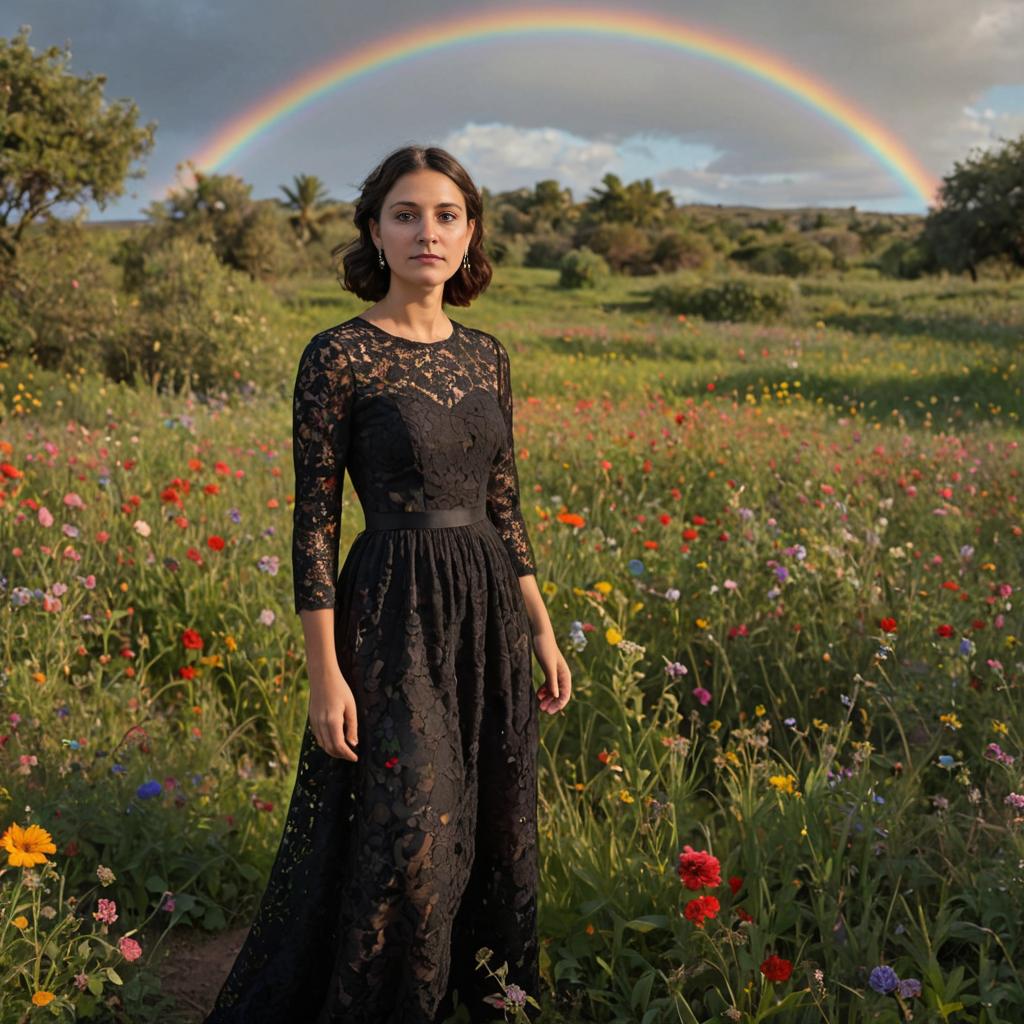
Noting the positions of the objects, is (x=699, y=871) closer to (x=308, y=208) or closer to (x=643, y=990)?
(x=643, y=990)

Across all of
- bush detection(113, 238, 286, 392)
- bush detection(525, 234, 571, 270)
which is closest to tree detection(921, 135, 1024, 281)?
bush detection(525, 234, 571, 270)

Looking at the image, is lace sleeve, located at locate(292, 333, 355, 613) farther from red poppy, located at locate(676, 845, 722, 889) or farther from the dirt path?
the dirt path

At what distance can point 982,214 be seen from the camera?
28531mm

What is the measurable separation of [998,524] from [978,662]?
2483 mm

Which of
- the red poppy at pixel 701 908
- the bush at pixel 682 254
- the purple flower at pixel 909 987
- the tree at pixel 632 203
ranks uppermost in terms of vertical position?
the tree at pixel 632 203

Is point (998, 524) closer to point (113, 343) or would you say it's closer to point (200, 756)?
point (200, 756)

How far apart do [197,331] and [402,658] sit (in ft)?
34.9

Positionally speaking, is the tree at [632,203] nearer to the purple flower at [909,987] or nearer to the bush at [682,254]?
the bush at [682,254]

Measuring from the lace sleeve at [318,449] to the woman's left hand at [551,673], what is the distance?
0.61m

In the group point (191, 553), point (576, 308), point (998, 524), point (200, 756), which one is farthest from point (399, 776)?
point (576, 308)

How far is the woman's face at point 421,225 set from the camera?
2.21 m

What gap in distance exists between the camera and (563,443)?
808 centimetres

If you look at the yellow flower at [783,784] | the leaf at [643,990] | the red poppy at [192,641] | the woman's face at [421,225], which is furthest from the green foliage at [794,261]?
the leaf at [643,990]

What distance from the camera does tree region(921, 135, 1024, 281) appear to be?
91.4 ft
